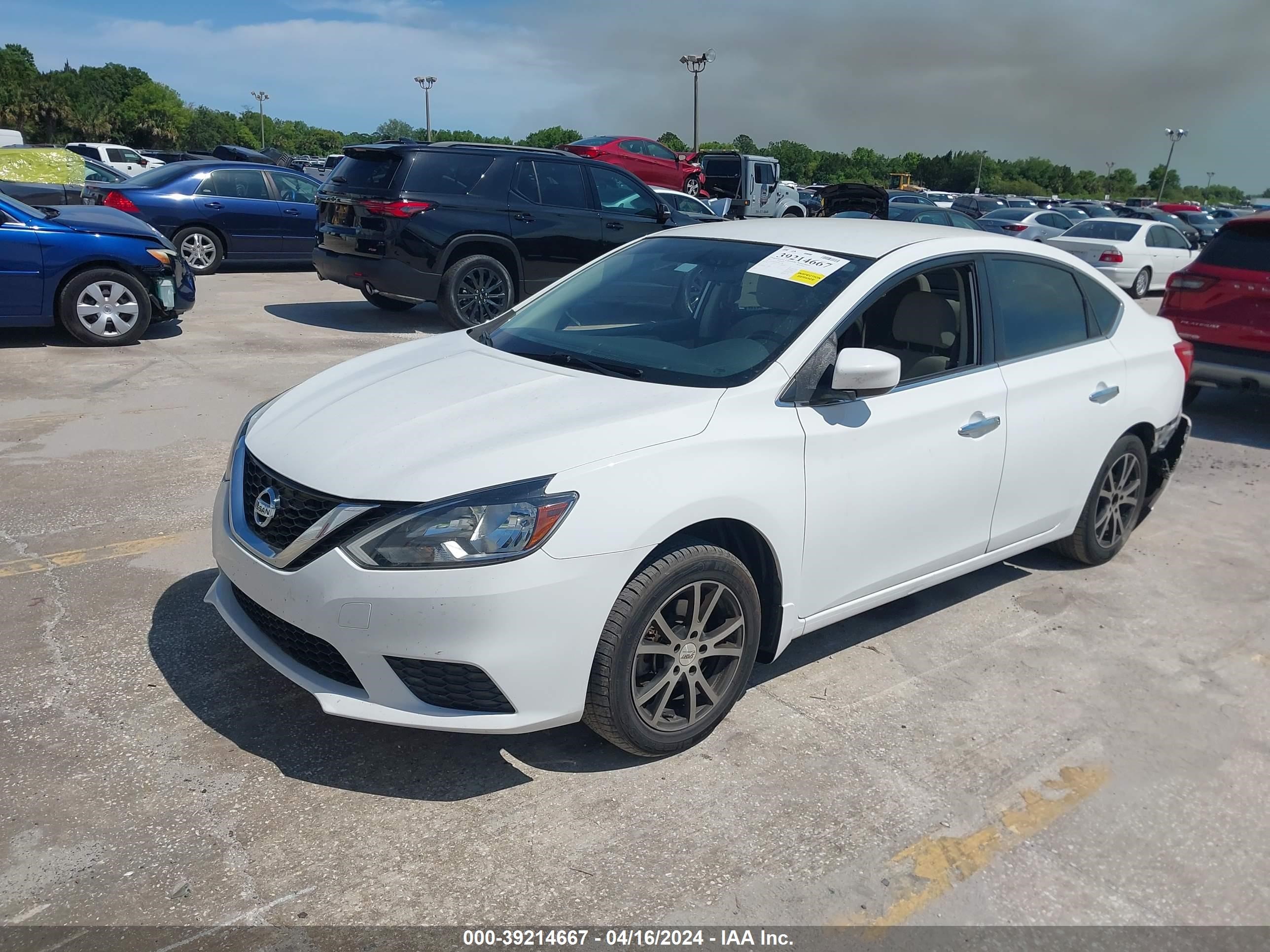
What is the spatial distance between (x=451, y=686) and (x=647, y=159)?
80.0ft

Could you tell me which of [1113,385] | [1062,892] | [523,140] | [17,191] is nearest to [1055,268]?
[1113,385]

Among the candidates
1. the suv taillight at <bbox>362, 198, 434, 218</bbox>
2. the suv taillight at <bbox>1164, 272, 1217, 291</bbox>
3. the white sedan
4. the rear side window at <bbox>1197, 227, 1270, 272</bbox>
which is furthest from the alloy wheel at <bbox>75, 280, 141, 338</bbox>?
the white sedan

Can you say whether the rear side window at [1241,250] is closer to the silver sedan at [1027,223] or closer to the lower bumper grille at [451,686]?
the lower bumper grille at [451,686]

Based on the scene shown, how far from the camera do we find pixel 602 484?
2939 millimetres

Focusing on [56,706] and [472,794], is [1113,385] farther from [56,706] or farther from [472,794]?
[56,706]

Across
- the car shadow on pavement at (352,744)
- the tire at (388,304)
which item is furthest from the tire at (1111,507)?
the tire at (388,304)

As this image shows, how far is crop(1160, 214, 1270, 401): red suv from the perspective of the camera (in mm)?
7801

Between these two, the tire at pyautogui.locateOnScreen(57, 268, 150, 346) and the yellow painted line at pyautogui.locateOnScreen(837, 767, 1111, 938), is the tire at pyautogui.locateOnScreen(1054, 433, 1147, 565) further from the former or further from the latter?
the tire at pyautogui.locateOnScreen(57, 268, 150, 346)

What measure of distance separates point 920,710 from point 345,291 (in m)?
11.5

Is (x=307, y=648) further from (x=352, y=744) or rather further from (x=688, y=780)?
(x=688, y=780)

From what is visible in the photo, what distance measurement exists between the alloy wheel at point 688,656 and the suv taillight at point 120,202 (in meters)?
11.7

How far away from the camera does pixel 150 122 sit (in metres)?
76.4

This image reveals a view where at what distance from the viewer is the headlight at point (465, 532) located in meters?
2.82

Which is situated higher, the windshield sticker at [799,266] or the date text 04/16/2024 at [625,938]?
the windshield sticker at [799,266]
